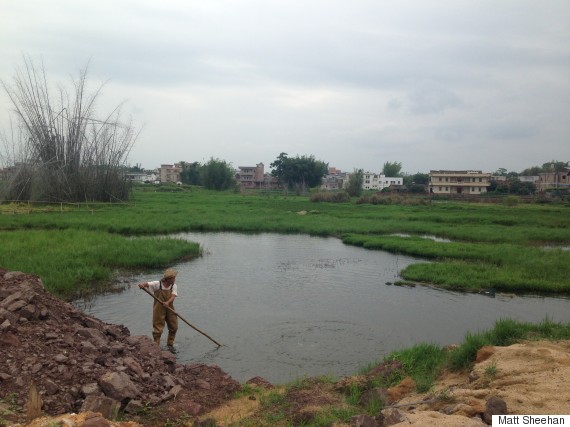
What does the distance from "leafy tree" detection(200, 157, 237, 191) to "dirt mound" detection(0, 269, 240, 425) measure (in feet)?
213

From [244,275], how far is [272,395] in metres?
8.77

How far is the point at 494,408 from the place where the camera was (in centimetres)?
390

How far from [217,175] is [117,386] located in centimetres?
Result: 6721

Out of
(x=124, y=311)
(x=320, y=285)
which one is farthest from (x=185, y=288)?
(x=320, y=285)

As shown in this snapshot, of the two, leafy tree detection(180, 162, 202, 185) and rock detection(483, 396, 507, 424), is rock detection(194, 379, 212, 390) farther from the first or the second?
leafy tree detection(180, 162, 202, 185)

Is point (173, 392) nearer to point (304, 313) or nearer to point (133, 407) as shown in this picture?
point (133, 407)

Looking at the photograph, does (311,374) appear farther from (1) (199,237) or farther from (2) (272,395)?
(1) (199,237)

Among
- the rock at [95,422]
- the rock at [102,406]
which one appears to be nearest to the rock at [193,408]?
the rock at [102,406]

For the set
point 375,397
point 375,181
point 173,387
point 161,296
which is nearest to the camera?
point 375,397

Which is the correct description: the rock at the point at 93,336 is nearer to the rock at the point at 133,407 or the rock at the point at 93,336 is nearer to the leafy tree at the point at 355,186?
the rock at the point at 133,407

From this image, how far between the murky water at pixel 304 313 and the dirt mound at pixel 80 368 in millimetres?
1181

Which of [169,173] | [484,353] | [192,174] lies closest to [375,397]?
[484,353]

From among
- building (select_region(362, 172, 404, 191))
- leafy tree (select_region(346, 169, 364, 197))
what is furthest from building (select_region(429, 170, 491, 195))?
building (select_region(362, 172, 404, 191))

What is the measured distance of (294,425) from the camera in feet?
16.2
